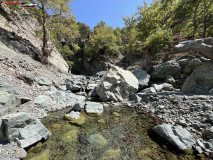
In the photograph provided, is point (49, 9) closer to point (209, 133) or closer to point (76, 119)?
point (76, 119)

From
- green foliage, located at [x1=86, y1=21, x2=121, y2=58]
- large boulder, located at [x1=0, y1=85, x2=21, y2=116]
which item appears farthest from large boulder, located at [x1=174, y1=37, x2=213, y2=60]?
green foliage, located at [x1=86, y1=21, x2=121, y2=58]

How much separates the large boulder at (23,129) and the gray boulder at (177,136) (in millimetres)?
4227

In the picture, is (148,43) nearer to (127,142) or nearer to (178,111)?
(178,111)

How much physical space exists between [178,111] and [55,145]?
6117mm

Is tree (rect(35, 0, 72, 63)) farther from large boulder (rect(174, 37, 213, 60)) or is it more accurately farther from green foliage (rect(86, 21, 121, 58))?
green foliage (rect(86, 21, 121, 58))

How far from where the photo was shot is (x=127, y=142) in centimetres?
355

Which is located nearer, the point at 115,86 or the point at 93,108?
the point at 93,108

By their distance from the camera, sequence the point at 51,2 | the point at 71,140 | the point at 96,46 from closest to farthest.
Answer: the point at 71,140 < the point at 51,2 < the point at 96,46

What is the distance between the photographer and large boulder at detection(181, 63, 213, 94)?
7.03 meters

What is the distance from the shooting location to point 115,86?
824cm

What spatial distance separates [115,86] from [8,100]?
6.40 meters

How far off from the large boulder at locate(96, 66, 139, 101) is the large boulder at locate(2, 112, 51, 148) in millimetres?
5080

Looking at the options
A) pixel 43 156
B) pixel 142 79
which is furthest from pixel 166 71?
pixel 43 156

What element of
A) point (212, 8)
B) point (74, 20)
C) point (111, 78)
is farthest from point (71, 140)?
point (212, 8)
